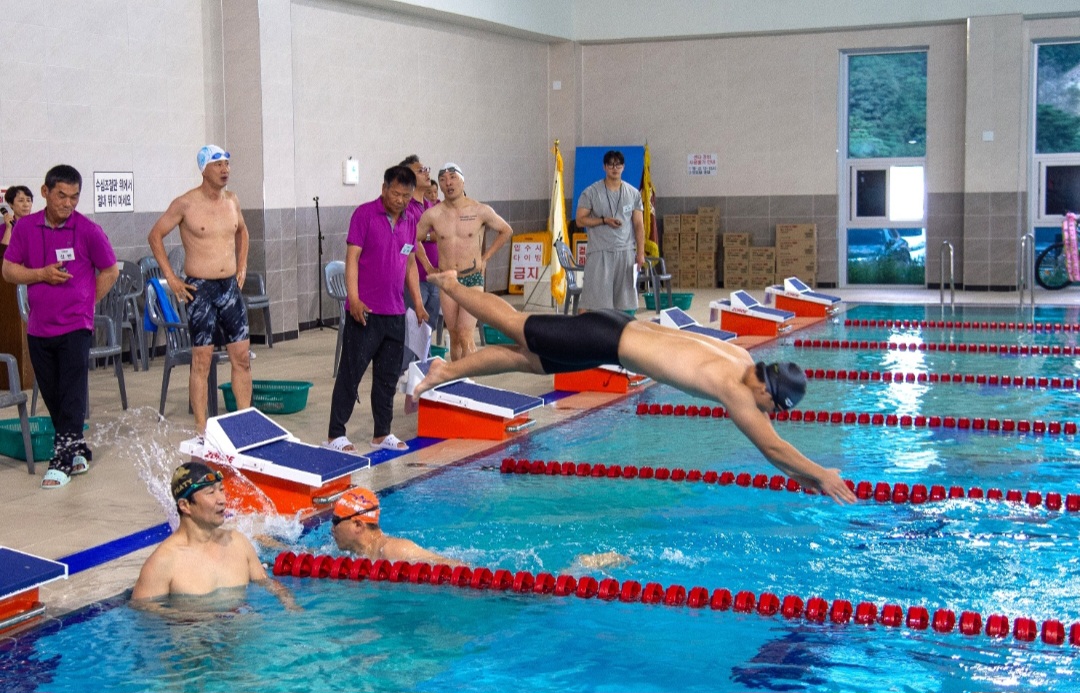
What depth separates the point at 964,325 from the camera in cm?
1309

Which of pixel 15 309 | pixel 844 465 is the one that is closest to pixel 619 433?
pixel 844 465

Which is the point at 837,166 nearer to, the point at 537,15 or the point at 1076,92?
the point at 1076,92

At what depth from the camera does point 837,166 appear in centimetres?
1781

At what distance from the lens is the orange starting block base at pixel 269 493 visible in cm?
577

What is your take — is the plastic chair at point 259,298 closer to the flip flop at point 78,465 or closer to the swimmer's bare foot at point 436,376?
the flip flop at point 78,465

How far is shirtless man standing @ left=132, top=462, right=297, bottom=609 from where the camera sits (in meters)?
4.47

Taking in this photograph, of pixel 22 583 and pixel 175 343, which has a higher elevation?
pixel 175 343

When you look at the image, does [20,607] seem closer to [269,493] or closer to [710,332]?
[269,493]

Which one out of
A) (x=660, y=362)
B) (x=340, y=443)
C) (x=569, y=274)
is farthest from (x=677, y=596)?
(x=569, y=274)

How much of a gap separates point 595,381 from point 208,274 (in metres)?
3.23

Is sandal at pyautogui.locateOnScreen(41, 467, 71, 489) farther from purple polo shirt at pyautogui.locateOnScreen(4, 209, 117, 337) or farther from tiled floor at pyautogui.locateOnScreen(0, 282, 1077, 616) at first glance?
purple polo shirt at pyautogui.locateOnScreen(4, 209, 117, 337)

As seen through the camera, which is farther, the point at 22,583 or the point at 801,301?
the point at 801,301

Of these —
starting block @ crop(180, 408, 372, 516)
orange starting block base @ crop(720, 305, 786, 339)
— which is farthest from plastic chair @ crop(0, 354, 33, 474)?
orange starting block base @ crop(720, 305, 786, 339)

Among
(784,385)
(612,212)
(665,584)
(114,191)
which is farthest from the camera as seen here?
(114,191)
